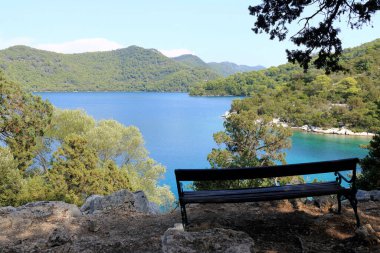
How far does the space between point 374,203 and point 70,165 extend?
14591mm

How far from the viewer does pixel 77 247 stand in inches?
140

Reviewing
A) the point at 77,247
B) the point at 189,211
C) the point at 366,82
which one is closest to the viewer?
the point at 77,247

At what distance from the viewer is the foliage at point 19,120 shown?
17516 millimetres

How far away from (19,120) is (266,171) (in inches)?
679

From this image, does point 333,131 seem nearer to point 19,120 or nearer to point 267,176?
point 19,120

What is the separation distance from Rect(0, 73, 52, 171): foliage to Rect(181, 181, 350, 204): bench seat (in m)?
16.7

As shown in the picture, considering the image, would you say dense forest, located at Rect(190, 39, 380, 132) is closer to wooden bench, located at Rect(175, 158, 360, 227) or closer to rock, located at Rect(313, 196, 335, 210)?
rock, located at Rect(313, 196, 335, 210)

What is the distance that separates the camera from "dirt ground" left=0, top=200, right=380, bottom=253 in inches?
132

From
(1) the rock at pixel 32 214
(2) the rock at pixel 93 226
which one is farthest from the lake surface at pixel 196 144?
(2) the rock at pixel 93 226

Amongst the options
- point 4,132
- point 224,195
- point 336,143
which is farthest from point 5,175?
point 336,143

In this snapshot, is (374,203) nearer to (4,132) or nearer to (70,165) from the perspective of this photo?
(70,165)

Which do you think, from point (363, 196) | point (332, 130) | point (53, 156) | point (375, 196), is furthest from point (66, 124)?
point (332, 130)

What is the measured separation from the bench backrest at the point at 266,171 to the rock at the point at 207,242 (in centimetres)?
61

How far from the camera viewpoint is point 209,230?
323cm
